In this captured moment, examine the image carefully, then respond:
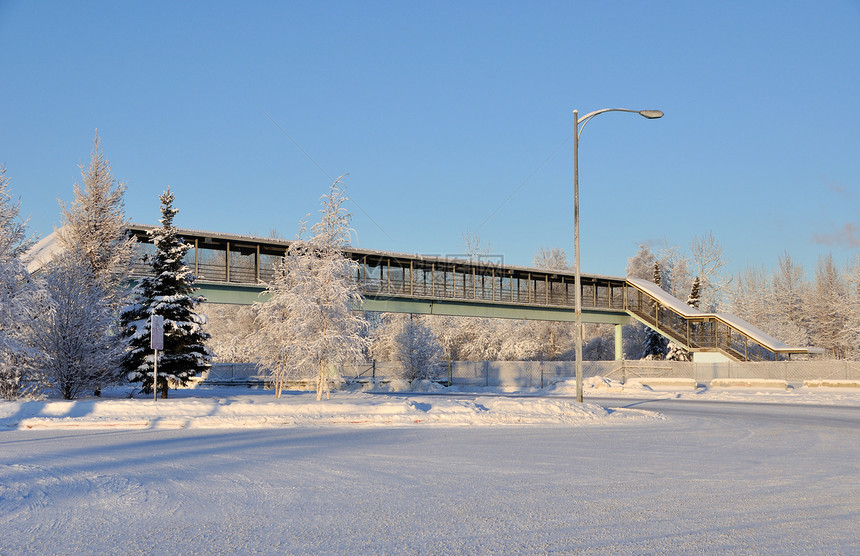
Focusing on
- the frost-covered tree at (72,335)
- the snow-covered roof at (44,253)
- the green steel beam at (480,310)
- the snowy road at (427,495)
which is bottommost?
the snowy road at (427,495)

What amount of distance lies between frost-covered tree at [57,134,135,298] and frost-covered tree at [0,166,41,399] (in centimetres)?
289

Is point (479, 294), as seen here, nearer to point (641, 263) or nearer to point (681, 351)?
point (681, 351)

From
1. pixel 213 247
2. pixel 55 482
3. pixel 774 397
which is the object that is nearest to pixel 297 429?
pixel 55 482

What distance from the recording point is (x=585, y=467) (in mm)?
10242

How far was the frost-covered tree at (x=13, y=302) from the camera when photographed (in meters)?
23.3

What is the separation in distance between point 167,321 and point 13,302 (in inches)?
271

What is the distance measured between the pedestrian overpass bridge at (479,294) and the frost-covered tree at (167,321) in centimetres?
835

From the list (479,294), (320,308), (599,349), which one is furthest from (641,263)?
(320,308)

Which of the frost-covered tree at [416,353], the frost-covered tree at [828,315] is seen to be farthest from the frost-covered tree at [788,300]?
the frost-covered tree at [416,353]

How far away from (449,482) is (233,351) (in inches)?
2718

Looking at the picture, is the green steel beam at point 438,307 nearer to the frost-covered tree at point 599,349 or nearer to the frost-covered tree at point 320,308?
the frost-covered tree at point 320,308

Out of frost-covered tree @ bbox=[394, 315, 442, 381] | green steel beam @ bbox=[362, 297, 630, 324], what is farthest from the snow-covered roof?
frost-covered tree @ bbox=[394, 315, 442, 381]

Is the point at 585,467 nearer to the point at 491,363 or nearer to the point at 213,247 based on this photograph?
the point at 213,247

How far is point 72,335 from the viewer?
25438mm
